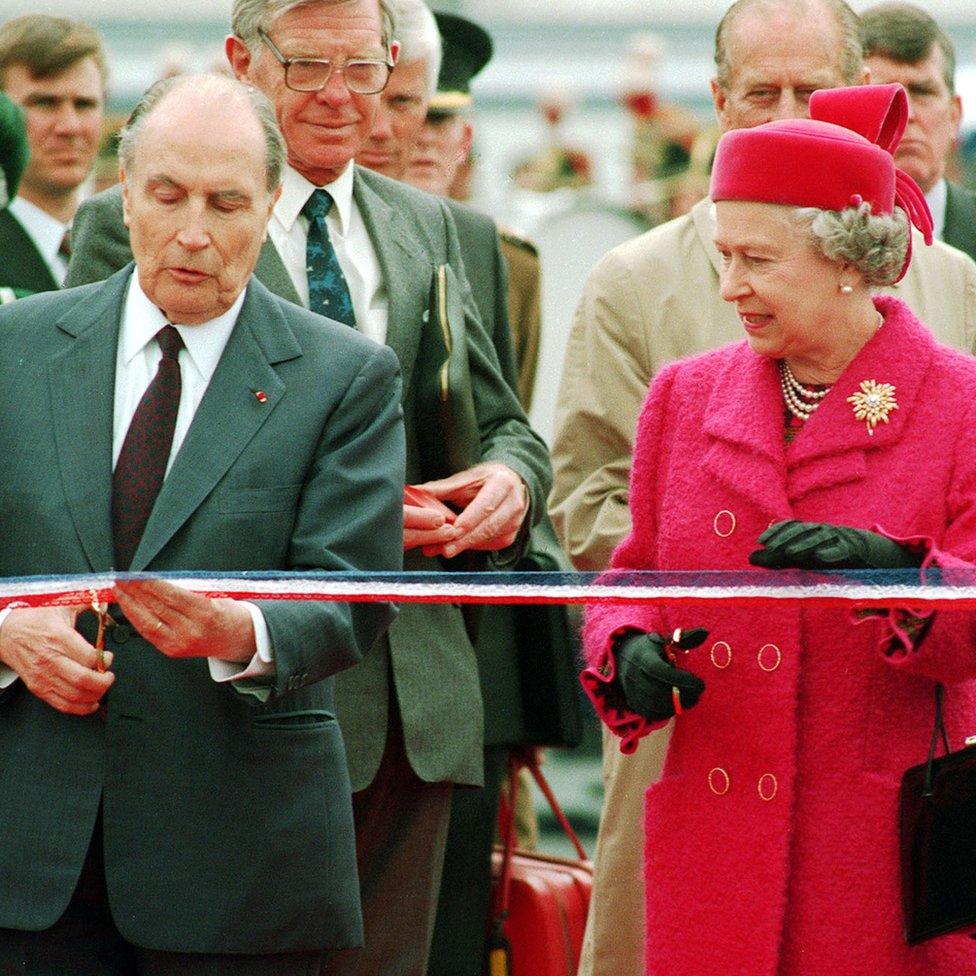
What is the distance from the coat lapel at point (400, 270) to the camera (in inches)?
180

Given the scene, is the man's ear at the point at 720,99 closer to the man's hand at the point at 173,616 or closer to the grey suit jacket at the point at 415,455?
the grey suit jacket at the point at 415,455

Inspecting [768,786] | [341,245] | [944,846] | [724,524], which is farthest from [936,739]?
[341,245]

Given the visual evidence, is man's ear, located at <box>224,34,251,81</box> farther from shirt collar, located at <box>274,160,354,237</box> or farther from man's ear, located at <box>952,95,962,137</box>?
man's ear, located at <box>952,95,962,137</box>

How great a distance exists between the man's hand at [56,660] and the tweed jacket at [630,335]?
1602 mm

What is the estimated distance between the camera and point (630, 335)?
16.4ft

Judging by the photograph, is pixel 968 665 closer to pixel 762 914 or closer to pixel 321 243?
pixel 762 914

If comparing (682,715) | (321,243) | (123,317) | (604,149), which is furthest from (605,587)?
(604,149)

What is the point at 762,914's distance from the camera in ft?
12.2

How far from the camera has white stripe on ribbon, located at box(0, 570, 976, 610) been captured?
3.45 m

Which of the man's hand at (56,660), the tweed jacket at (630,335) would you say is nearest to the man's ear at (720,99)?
the tweed jacket at (630,335)

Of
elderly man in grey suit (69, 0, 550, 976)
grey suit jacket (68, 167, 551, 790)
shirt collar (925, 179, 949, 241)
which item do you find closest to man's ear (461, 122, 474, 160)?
Answer: shirt collar (925, 179, 949, 241)

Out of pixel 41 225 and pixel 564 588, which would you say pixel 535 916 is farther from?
pixel 41 225

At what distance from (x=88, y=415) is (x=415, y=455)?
1.08 m

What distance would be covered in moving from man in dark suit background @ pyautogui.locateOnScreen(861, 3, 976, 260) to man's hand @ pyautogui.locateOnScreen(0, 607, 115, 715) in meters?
3.50
